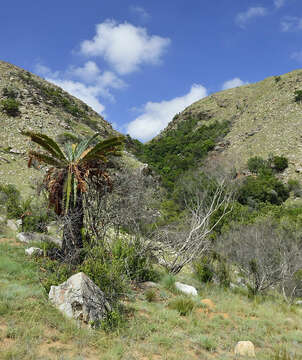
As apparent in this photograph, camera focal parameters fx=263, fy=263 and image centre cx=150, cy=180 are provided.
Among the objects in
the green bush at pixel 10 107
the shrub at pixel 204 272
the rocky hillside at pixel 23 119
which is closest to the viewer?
the shrub at pixel 204 272

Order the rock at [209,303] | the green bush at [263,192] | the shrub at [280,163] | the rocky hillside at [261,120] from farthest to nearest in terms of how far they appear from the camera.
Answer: the rocky hillside at [261,120] < the shrub at [280,163] < the green bush at [263,192] < the rock at [209,303]

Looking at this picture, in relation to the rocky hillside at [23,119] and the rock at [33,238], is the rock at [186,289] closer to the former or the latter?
the rock at [33,238]

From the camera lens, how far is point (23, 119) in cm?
2623

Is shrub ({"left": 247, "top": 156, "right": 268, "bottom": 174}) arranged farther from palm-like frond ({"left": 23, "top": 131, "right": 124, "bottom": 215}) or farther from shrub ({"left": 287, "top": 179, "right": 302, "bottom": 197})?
palm-like frond ({"left": 23, "top": 131, "right": 124, "bottom": 215})

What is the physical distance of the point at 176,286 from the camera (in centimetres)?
856

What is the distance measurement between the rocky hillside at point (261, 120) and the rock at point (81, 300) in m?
30.1

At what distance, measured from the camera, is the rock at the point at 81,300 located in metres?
5.07

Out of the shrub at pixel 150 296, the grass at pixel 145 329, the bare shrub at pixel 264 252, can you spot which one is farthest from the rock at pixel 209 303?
the bare shrub at pixel 264 252

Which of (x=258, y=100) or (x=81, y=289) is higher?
(x=258, y=100)

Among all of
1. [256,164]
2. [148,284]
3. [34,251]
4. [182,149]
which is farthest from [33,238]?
[182,149]

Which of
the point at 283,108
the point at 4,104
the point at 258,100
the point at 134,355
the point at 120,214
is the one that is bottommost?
the point at 134,355

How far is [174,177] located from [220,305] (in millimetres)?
32085

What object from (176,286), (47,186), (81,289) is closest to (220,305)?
(176,286)

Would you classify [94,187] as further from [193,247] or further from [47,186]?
[193,247]
